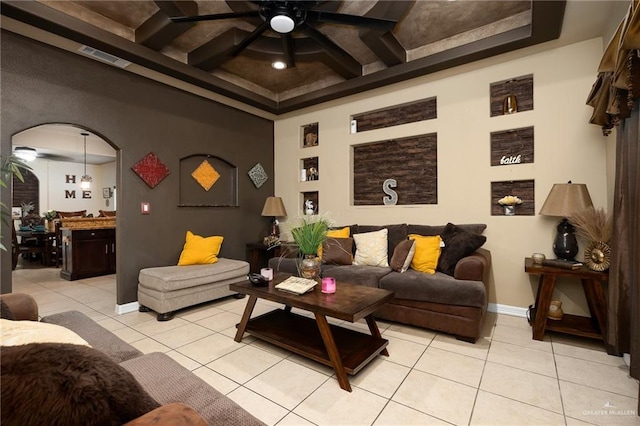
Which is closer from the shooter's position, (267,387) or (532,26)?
(267,387)

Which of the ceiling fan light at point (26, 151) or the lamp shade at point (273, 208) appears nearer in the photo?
the lamp shade at point (273, 208)

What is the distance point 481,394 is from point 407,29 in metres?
3.61

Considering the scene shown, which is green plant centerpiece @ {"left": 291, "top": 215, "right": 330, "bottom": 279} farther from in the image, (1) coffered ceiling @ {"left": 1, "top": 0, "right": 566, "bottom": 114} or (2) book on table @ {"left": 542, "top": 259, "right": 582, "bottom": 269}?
(2) book on table @ {"left": 542, "top": 259, "right": 582, "bottom": 269}

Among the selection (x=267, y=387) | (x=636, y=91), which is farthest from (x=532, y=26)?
(x=267, y=387)

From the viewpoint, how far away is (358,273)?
3.19m

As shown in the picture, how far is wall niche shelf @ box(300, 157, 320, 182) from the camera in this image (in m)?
5.07

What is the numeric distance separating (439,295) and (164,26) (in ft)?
12.7

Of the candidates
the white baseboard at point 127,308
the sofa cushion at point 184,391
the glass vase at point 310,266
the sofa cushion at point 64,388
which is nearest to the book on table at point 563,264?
the glass vase at point 310,266

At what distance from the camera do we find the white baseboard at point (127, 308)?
3420 millimetres

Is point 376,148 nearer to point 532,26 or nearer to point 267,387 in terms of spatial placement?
point 532,26

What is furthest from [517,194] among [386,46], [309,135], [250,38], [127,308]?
[127,308]

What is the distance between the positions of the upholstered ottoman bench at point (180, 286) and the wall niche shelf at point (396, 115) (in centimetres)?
286

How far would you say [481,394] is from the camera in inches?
74.5

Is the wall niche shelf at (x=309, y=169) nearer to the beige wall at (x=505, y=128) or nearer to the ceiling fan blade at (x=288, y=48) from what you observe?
the beige wall at (x=505, y=128)
